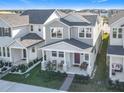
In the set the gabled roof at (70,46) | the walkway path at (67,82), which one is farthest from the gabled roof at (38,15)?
the walkway path at (67,82)

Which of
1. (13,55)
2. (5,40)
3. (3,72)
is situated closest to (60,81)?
(3,72)

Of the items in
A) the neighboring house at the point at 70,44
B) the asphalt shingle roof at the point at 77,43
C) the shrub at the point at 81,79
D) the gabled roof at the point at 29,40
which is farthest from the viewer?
the gabled roof at the point at 29,40

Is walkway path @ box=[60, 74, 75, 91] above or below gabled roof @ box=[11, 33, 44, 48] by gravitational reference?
below

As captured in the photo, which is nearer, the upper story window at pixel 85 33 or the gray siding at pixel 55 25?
the upper story window at pixel 85 33

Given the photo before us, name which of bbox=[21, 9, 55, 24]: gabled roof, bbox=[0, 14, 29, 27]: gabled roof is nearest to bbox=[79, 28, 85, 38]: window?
bbox=[21, 9, 55, 24]: gabled roof

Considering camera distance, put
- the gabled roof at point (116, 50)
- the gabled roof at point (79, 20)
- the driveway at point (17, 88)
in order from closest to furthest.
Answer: the driveway at point (17, 88), the gabled roof at point (116, 50), the gabled roof at point (79, 20)

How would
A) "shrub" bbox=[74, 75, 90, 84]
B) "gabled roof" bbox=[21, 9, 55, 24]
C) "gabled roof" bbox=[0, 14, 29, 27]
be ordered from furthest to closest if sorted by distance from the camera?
"gabled roof" bbox=[21, 9, 55, 24], "gabled roof" bbox=[0, 14, 29, 27], "shrub" bbox=[74, 75, 90, 84]

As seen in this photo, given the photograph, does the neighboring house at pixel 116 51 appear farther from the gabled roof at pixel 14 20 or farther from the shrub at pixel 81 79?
the gabled roof at pixel 14 20

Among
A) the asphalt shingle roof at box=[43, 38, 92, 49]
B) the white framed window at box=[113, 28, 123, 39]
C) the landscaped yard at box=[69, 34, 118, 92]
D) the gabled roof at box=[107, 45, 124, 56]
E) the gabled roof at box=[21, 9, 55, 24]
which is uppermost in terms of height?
the gabled roof at box=[21, 9, 55, 24]

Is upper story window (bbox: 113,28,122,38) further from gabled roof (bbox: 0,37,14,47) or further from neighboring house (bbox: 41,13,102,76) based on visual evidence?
gabled roof (bbox: 0,37,14,47)
